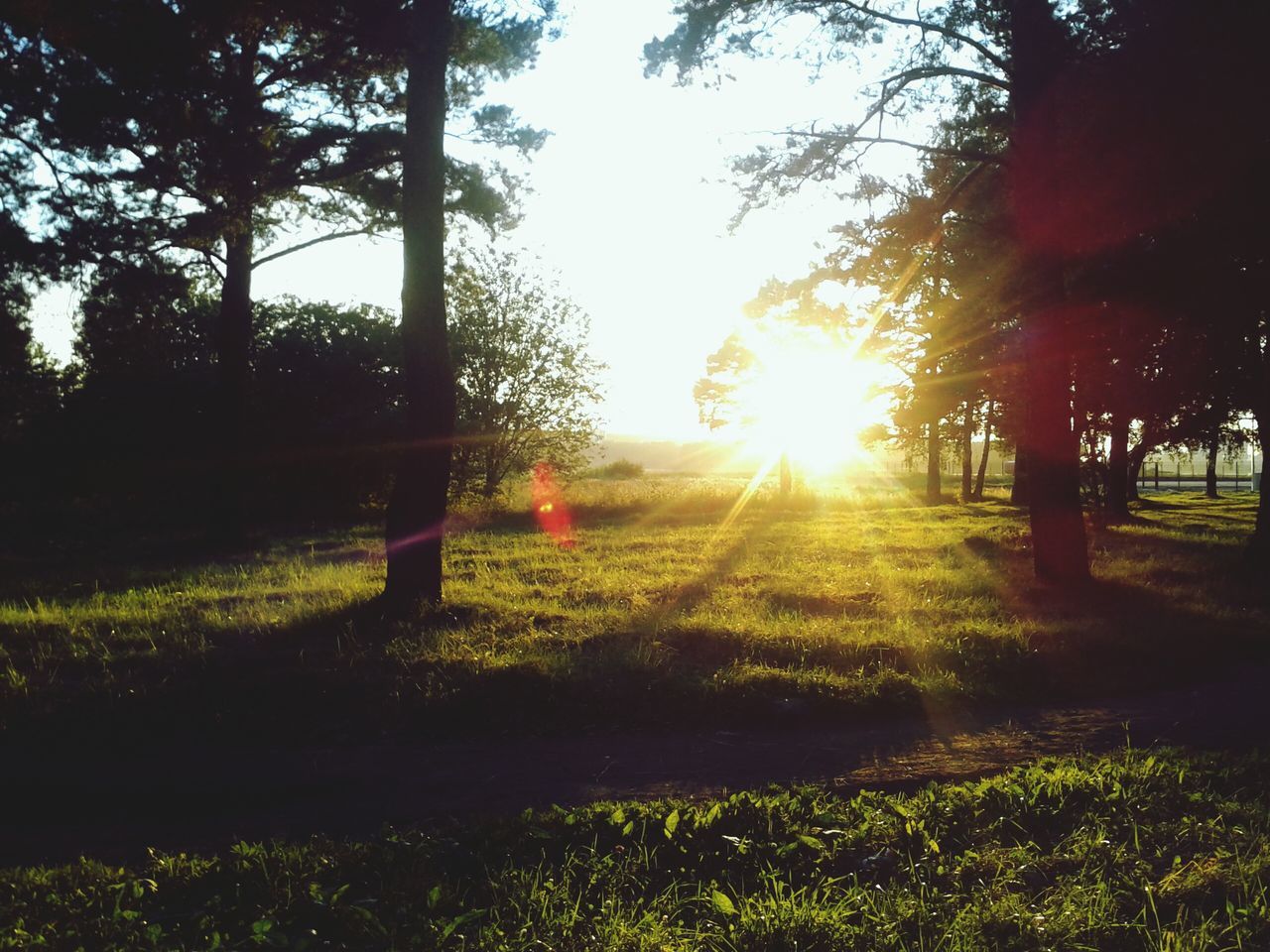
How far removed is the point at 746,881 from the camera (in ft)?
10.7

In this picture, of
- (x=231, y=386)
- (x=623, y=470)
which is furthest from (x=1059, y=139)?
(x=623, y=470)

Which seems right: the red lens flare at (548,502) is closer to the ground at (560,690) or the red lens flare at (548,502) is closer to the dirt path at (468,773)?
the ground at (560,690)

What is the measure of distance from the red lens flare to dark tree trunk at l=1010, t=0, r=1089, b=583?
11.1 m

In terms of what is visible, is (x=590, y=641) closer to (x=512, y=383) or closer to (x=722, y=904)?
(x=722, y=904)

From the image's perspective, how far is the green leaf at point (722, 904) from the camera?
288 centimetres

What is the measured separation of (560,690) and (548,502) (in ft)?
66.4

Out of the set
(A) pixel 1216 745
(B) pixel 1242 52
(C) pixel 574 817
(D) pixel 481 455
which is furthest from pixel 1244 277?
(D) pixel 481 455

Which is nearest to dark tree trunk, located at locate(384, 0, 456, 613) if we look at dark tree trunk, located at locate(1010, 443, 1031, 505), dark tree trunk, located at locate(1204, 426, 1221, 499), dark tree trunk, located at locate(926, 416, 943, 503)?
dark tree trunk, located at locate(1010, 443, 1031, 505)

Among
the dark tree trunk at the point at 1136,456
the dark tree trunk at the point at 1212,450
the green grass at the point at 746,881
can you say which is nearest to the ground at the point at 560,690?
the green grass at the point at 746,881

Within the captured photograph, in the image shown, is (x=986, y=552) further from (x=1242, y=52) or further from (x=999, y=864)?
Result: (x=999, y=864)

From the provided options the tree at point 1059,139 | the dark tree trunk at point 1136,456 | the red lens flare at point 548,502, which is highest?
the tree at point 1059,139

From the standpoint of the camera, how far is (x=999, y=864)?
326cm

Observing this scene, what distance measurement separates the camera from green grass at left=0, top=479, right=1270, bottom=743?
5535 millimetres

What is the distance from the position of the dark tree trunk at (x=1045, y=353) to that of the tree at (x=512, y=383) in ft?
58.8
